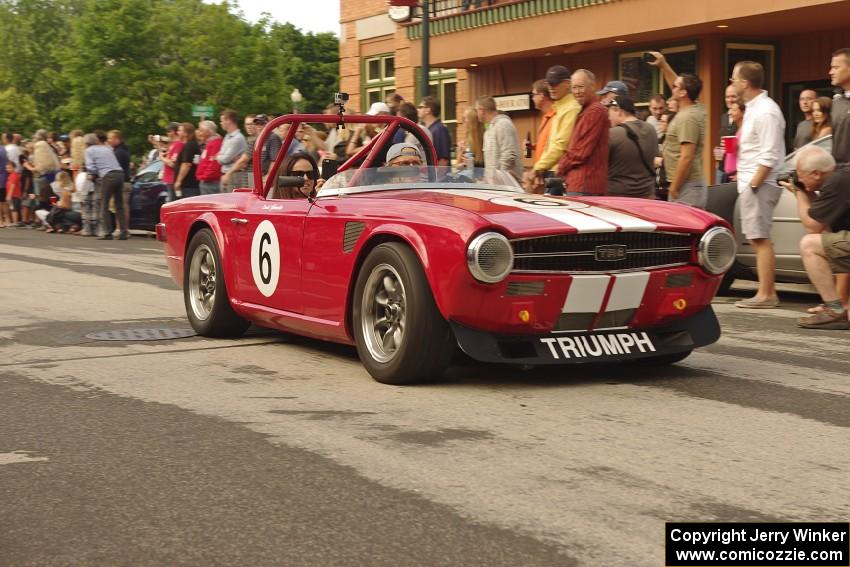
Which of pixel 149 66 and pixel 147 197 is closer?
pixel 147 197

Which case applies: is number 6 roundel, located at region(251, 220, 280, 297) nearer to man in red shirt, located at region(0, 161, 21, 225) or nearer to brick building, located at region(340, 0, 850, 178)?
brick building, located at region(340, 0, 850, 178)

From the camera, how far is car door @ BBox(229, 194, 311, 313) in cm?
732

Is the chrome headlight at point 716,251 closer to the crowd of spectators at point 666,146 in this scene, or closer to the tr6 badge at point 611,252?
the tr6 badge at point 611,252

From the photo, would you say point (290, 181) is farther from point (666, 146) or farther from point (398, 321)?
point (666, 146)

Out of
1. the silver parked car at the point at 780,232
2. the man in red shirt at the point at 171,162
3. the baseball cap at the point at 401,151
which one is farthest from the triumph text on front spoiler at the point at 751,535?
the man in red shirt at the point at 171,162

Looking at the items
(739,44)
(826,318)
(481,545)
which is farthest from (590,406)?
(739,44)

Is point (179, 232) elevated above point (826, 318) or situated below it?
above

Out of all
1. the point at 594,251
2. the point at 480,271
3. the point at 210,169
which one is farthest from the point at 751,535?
the point at 210,169

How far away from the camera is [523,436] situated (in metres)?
5.15

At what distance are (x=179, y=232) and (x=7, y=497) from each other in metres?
4.75

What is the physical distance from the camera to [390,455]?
4.80m

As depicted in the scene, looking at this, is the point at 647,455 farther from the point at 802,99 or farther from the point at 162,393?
the point at 802,99

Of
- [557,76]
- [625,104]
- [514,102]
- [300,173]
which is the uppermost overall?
[514,102]

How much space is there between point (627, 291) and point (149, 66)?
62904mm
